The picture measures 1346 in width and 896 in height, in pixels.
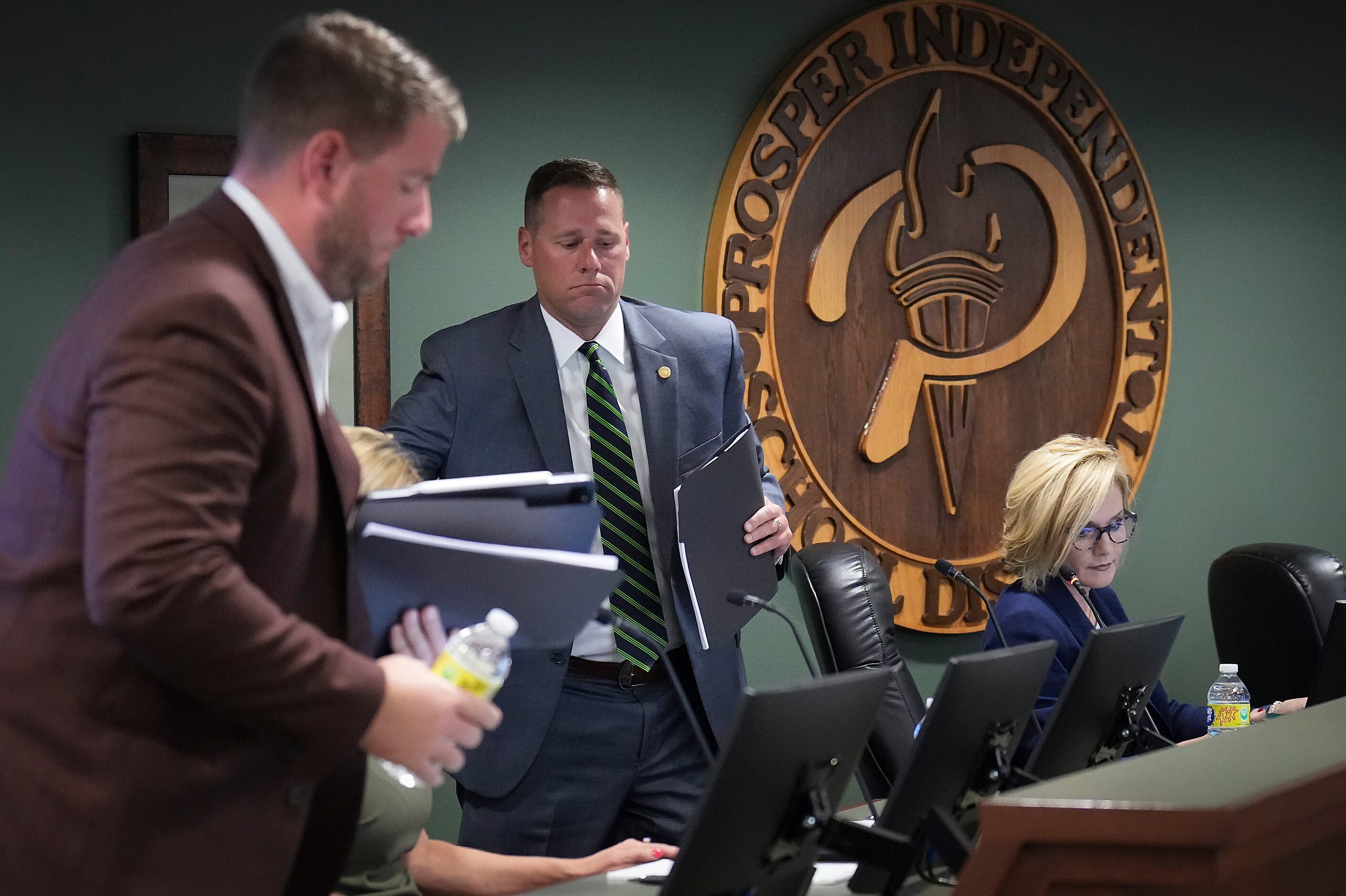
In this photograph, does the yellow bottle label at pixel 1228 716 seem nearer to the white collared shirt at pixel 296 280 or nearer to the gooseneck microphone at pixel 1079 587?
the gooseneck microphone at pixel 1079 587

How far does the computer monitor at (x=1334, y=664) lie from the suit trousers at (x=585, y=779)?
45.1 inches

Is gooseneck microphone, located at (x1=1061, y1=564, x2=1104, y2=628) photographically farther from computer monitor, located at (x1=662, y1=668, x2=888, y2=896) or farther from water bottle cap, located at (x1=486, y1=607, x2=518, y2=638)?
water bottle cap, located at (x1=486, y1=607, x2=518, y2=638)

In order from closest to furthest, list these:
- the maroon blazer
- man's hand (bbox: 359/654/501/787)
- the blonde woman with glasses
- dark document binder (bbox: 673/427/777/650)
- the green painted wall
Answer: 1. the maroon blazer
2. man's hand (bbox: 359/654/501/787)
3. dark document binder (bbox: 673/427/777/650)
4. the blonde woman with glasses
5. the green painted wall

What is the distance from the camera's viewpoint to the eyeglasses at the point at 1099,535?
2836mm

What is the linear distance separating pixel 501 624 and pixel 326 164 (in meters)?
0.45

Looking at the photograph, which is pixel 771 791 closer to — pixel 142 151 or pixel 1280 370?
pixel 142 151

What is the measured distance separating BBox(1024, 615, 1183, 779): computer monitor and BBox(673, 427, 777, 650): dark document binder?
1.90 feet

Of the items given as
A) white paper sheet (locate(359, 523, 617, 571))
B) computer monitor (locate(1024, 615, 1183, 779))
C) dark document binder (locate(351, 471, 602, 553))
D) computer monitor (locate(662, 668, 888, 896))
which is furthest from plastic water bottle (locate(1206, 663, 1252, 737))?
white paper sheet (locate(359, 523, 617, 571))

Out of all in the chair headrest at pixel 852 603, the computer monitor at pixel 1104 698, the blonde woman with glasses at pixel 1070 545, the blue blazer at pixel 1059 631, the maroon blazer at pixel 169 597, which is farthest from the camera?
the chair headrest at pixel 852 603

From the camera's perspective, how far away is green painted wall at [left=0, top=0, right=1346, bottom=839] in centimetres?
309

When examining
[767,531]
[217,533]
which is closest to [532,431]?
[767,531]

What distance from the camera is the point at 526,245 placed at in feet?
8.63

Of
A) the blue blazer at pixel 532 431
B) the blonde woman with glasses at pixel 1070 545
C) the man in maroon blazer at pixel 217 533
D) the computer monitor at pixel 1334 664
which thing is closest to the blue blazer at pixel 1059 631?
the blonde woman with glasses at pixel 1070 545

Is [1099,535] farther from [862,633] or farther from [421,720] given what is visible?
[421,720]
